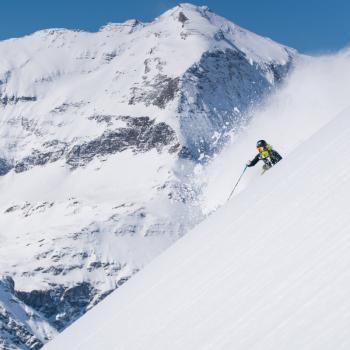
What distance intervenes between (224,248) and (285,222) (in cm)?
162

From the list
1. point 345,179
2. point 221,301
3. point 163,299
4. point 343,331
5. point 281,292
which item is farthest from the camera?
point 163,299

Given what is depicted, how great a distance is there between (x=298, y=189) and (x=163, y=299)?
92.0 inches

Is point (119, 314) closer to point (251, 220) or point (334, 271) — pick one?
point (251, 220)

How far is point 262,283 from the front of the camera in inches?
317

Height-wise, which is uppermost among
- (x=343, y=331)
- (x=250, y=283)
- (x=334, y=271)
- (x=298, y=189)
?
(x=298, y=189)

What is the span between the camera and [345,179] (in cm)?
945

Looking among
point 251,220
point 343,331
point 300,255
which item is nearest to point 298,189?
point 251,220

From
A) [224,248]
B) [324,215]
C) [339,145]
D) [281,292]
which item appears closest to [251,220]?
[224,248]

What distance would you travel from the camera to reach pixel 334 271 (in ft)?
22.8

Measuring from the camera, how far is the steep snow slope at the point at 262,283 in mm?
6691

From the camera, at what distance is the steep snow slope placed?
669 centimetres

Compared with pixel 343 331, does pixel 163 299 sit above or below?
above

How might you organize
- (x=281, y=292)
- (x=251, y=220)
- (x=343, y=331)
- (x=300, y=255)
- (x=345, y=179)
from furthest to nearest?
(x=251, y=220) → (x=345, y=179) → (x=300, y=255) → (x=281, y=292) → (x=343, y=331)

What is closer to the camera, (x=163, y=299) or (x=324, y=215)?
(x=324, y=215)
